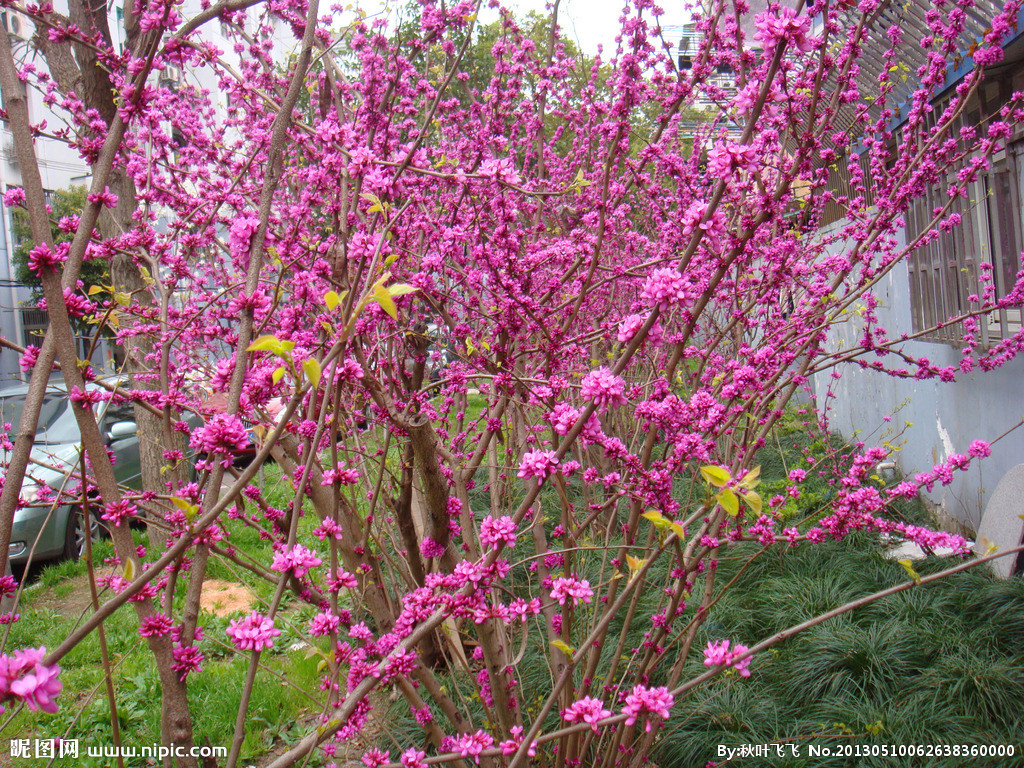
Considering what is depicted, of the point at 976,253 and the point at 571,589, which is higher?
the point at 976,253

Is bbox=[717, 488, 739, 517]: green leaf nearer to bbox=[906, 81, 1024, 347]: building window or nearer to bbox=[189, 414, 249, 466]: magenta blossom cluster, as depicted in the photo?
bbox=[189, 414, 249, 466]: magenta blossom cluster

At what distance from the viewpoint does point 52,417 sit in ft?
22.8

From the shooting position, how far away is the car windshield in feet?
21.9

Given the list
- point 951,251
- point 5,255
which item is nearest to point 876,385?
point 951,251

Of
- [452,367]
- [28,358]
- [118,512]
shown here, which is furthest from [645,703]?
[452,367]

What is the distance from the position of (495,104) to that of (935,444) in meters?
4.47

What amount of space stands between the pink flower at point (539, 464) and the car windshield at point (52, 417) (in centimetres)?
629

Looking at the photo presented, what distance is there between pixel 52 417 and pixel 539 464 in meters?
6.96

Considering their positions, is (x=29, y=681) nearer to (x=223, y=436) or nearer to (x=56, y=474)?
(x=223, y=436)

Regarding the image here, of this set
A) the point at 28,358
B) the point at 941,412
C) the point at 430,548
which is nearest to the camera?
the point at 28,358

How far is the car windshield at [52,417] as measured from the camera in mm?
6688

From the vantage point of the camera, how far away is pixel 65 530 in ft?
20.6

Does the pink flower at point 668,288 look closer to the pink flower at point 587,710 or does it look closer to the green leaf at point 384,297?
the green leaf at point 384,297

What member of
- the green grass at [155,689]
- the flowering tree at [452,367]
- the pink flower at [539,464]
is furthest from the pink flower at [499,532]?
the green grass at [155,689]
